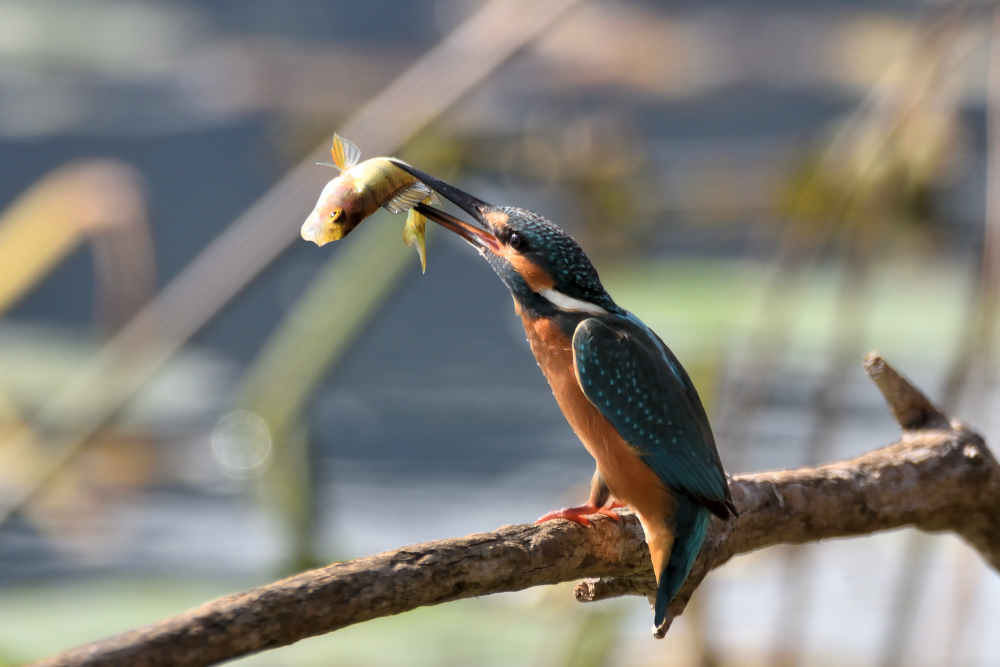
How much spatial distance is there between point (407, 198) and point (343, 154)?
0.28 ft

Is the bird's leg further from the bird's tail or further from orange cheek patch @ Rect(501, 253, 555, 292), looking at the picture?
orange cheek patch @ Rect(501, 253, 555, 292)

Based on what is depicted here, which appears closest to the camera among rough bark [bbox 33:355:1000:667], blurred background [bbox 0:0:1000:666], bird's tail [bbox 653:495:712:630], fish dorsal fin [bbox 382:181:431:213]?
rough bark [bbox 33:355:1000:667]

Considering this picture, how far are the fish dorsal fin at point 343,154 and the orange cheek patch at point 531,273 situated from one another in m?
0.20

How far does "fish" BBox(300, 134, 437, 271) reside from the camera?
44.2 inches

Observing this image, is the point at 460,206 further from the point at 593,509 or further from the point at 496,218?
the point at 593,509

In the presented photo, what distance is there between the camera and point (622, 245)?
3879 mm

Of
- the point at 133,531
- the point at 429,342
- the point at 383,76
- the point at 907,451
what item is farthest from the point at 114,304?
the point at 907,451

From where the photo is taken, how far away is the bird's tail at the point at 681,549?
1.09 metres

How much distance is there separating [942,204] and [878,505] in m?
2.72

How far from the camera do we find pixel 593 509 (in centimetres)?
124

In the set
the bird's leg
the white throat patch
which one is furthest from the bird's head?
the bird's leg

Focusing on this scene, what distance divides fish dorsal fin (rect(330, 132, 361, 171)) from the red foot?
421mm

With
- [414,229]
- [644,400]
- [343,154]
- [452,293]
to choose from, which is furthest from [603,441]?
[452,293]

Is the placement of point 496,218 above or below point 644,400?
above
